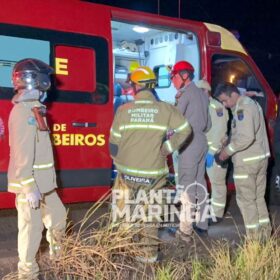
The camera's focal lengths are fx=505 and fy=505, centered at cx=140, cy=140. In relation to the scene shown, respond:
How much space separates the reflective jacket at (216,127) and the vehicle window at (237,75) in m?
0.90

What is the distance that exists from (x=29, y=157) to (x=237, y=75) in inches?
163

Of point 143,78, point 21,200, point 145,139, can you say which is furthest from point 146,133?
point 21,200

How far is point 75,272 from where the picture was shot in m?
3.56

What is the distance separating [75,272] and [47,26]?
2.67 meters

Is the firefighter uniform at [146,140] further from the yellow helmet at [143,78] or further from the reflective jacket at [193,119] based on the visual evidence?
the reflective jacket at [193,119]

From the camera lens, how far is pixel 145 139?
13.3 feet

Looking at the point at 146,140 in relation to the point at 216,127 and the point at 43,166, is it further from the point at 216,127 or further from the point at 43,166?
the point at 216,127

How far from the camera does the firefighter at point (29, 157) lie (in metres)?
3.46

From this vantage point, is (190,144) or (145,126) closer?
(145,126)

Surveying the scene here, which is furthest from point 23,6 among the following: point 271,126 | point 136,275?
point 271,126

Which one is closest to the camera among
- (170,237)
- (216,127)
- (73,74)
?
(170,237)

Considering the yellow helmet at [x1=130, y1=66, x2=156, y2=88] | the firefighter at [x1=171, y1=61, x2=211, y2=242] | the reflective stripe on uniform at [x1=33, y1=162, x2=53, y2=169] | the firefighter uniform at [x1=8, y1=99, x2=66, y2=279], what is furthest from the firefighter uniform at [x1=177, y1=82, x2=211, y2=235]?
the reflective stripe on uniform at [x1=33, y1=162, x2=53, y2=169]

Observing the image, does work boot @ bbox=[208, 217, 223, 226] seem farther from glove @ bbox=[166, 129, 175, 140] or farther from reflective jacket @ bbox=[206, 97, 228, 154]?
glove @ bbox=[166, 129, 175, 140]

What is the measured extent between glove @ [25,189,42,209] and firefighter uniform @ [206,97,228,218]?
266cm
